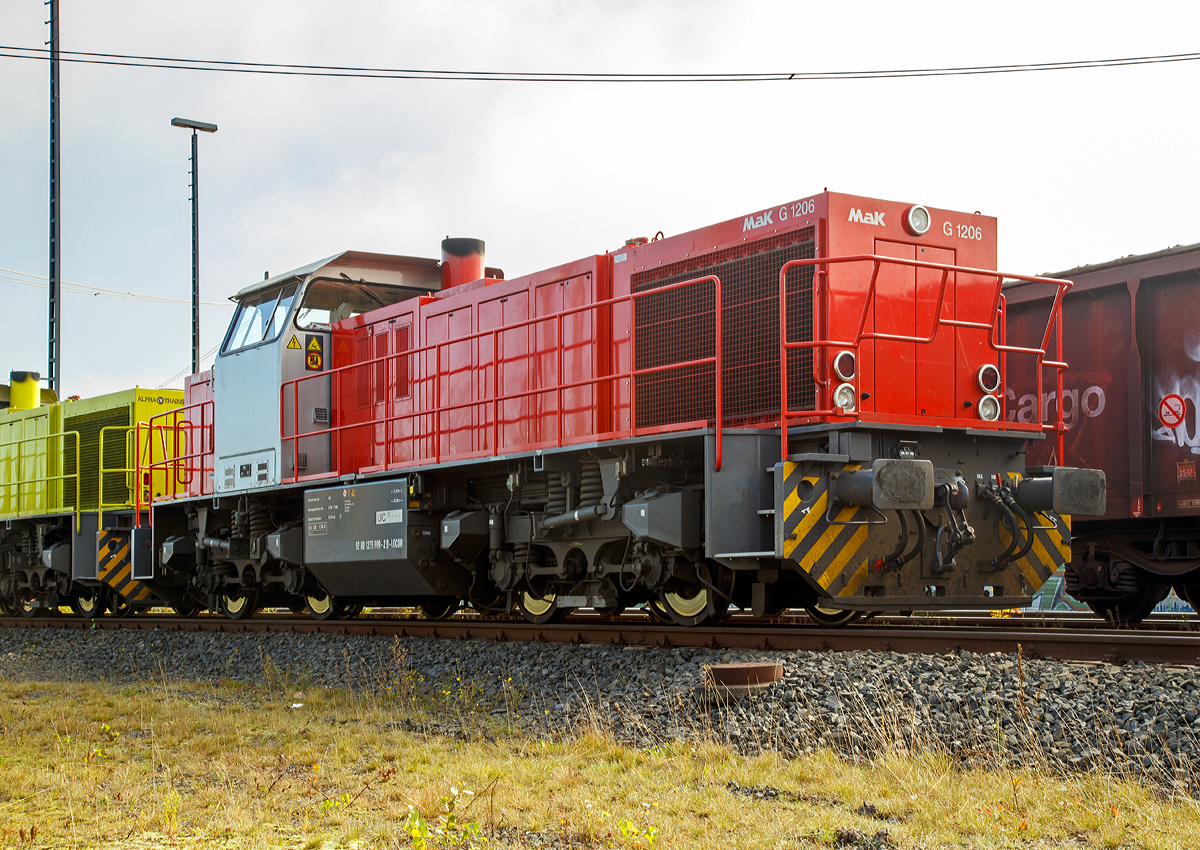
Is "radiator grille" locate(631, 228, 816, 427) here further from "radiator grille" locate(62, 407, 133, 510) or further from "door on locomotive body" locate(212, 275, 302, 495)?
"radiator grille" locate(62, 407, 133, 510)

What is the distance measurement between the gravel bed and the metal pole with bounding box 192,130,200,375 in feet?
45.9

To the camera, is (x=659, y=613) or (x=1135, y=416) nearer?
(x=659, y=613)

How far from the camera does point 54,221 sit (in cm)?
2117

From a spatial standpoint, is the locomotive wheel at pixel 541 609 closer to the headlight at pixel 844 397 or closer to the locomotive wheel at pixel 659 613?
the locomotive wheel at pixel 659 613

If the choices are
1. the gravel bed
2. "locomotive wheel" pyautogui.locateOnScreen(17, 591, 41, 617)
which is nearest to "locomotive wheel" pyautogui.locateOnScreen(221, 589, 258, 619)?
the gravel bed

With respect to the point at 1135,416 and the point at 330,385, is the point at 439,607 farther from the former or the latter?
the point at 1135,416

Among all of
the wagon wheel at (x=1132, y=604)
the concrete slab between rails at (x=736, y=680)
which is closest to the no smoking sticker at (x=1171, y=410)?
the wagon wheel at (x=1132, y=604)

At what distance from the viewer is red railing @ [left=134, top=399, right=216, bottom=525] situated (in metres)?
13.6

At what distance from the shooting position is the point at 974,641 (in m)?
6.87

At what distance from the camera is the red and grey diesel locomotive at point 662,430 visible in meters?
7.48

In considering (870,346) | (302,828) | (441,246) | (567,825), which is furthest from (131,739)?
(441,246)

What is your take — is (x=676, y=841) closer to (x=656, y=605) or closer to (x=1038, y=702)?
(x=1038, y=702)

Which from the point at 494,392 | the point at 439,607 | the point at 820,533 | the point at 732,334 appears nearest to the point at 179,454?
the point at 439,607

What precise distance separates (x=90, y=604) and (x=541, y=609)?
9.46 meters
